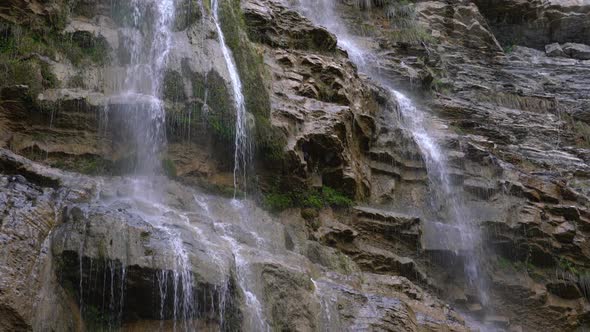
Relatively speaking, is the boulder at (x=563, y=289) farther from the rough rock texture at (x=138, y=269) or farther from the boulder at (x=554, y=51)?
the boulder at (x=554, y=51)

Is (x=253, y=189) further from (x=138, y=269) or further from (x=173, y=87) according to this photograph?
(x=138, y=269)

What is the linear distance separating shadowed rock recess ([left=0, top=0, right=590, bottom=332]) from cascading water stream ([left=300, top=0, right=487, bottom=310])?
62 millimetres

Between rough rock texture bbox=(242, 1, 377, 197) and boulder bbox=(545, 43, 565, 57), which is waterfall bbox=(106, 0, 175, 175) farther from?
boulder bbox=(545, 43, 565, 57)

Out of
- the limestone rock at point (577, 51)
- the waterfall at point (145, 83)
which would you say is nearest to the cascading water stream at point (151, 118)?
the waterfall at point (145, 83)

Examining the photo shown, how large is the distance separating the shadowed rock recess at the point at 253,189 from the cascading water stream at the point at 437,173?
6 cm

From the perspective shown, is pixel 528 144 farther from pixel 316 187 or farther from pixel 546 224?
pixel 316 187

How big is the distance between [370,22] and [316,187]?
38.7 feet

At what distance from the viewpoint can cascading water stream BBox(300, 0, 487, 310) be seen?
13773mm

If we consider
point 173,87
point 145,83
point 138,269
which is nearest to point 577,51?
point 173,87

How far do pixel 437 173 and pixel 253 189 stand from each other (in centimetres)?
532

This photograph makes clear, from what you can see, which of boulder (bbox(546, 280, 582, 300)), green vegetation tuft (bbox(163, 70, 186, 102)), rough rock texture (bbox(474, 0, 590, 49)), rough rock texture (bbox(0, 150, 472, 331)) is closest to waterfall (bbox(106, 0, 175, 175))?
green vegetation tuft (bbox(163, 70, 186, 102))

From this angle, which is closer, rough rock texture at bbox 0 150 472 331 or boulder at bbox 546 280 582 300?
rough rock texture at bbox 0 150 472 331

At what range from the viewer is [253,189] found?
12023 millimetres

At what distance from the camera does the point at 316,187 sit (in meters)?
12.8
